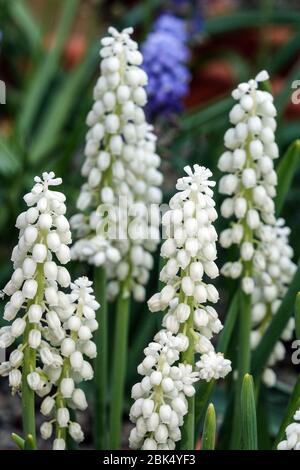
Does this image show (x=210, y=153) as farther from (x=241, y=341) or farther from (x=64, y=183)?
(x=241, y=341)

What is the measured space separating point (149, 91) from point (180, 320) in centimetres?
145

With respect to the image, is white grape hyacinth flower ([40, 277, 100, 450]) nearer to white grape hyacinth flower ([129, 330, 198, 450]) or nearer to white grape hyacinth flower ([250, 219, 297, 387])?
white grape hyacinth flower ([129, 330, 198, 450])

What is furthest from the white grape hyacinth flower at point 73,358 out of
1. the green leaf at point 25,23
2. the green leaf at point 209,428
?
the green leaf at point 25,23

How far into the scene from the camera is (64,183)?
9.95 ft

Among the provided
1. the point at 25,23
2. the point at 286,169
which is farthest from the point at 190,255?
the point at 25,23

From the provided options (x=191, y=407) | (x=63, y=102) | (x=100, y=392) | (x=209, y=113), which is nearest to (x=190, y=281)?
(x=191, y=407)

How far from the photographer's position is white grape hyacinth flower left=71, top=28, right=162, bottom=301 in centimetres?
196

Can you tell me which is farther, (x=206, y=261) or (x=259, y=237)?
(x=259, y=237)

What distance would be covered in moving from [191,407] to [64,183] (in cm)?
145

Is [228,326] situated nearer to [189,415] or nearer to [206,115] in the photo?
[189,415]

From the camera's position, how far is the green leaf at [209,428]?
1609 millimetres

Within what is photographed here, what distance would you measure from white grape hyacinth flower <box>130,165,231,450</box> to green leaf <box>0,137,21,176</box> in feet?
5.16

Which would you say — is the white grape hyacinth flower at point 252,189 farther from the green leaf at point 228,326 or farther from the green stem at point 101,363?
the green stem at point 101,363
